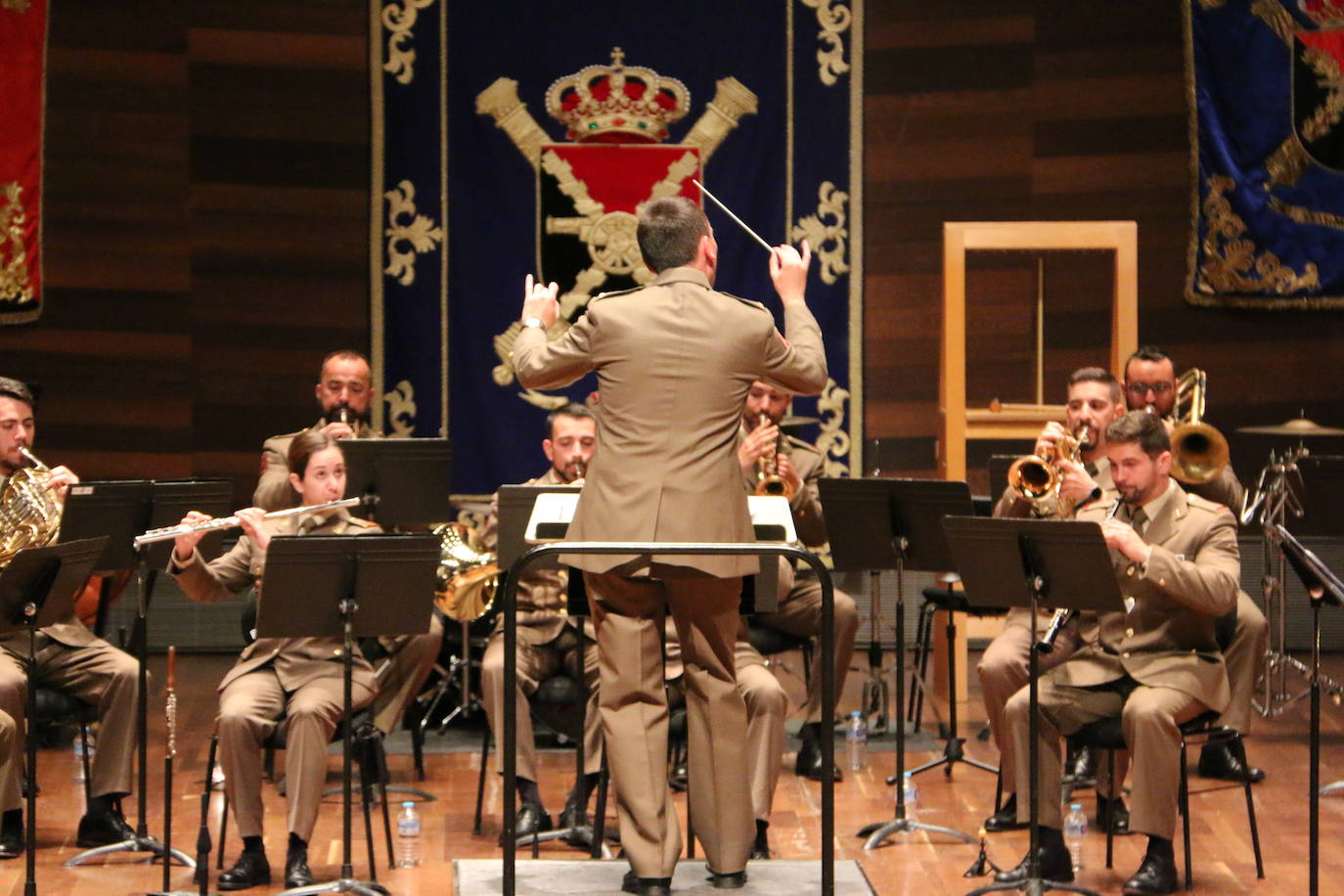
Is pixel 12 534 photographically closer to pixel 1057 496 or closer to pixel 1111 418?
pixel 1057 496

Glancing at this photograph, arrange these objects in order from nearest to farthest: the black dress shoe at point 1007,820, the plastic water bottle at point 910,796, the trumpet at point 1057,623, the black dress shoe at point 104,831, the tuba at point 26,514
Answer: the trumpet at point 1057,623, the black dress shoe at point 104,831, the black dress shoe at point 1007,820, the tuba at point 26,514, the plastic water bottle at point 910,796

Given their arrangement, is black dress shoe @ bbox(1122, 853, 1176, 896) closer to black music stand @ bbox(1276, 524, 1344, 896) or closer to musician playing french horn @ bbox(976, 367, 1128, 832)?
musician playing french horn @ bbox(976, 367, 1128, 832)

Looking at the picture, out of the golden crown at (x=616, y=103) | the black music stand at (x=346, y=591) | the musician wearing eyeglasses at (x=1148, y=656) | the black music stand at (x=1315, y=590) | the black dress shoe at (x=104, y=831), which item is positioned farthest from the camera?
the golden crown at (x=616, y=103)

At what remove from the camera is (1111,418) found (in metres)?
6.23

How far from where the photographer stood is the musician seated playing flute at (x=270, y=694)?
16.4 ft

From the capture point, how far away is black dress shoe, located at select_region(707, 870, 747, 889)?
3.99 m

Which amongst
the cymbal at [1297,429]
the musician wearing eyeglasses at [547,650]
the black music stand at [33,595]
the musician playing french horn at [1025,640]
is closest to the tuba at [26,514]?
the black music stand at [33,595]

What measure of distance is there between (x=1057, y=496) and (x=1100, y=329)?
307cm

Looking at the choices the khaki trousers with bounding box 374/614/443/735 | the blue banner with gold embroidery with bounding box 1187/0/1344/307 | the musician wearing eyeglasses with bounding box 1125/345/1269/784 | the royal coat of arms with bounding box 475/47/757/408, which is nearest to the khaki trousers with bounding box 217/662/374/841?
the khaki trousers with bounding box 374/614/443/735

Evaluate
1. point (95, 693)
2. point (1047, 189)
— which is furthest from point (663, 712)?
point (1047, 189)

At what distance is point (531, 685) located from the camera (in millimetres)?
5797

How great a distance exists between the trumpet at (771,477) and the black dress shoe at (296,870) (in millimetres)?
2016

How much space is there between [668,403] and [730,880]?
1.07 m

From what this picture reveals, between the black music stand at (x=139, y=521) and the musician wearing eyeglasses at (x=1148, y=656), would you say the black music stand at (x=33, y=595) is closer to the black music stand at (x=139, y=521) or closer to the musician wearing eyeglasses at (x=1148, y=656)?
the black music stand at (x=139, y=521)
